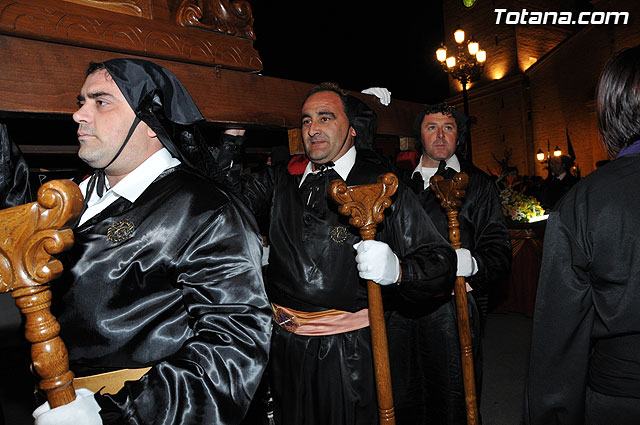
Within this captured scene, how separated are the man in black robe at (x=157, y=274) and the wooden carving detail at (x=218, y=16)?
367mm

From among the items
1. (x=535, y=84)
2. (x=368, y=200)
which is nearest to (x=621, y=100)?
(x=368, y=200)

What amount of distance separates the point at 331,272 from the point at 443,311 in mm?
1006

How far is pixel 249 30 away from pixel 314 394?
1.83m

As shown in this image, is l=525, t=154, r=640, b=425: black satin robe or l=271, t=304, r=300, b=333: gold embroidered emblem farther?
l=271, t=304, r=300, b=333: gold embroidered emblem

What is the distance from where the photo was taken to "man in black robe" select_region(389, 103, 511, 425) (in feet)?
8.39

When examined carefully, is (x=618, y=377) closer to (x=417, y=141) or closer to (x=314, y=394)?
(x=314, y=394)

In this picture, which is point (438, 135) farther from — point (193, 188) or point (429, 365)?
point (193, 188)

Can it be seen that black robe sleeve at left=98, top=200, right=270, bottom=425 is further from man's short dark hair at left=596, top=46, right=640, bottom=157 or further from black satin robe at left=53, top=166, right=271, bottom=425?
man's short dark hair at left=596, top=46, right=640, bottom=157

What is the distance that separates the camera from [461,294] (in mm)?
2633

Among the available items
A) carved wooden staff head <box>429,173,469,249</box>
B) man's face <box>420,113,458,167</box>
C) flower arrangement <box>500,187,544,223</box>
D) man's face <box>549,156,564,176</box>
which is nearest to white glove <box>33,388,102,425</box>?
carved wooden staff head <box>429,173,469,249</box>

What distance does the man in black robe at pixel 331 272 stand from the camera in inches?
82.1

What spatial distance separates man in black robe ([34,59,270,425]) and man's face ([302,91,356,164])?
2.95ft

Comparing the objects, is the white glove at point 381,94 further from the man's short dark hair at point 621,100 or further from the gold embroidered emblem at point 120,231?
the gold embroidered emblem at point 120,231

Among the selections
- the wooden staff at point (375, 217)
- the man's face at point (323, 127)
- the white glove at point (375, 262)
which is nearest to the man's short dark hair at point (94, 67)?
the wooden staff at point (375, 217)
